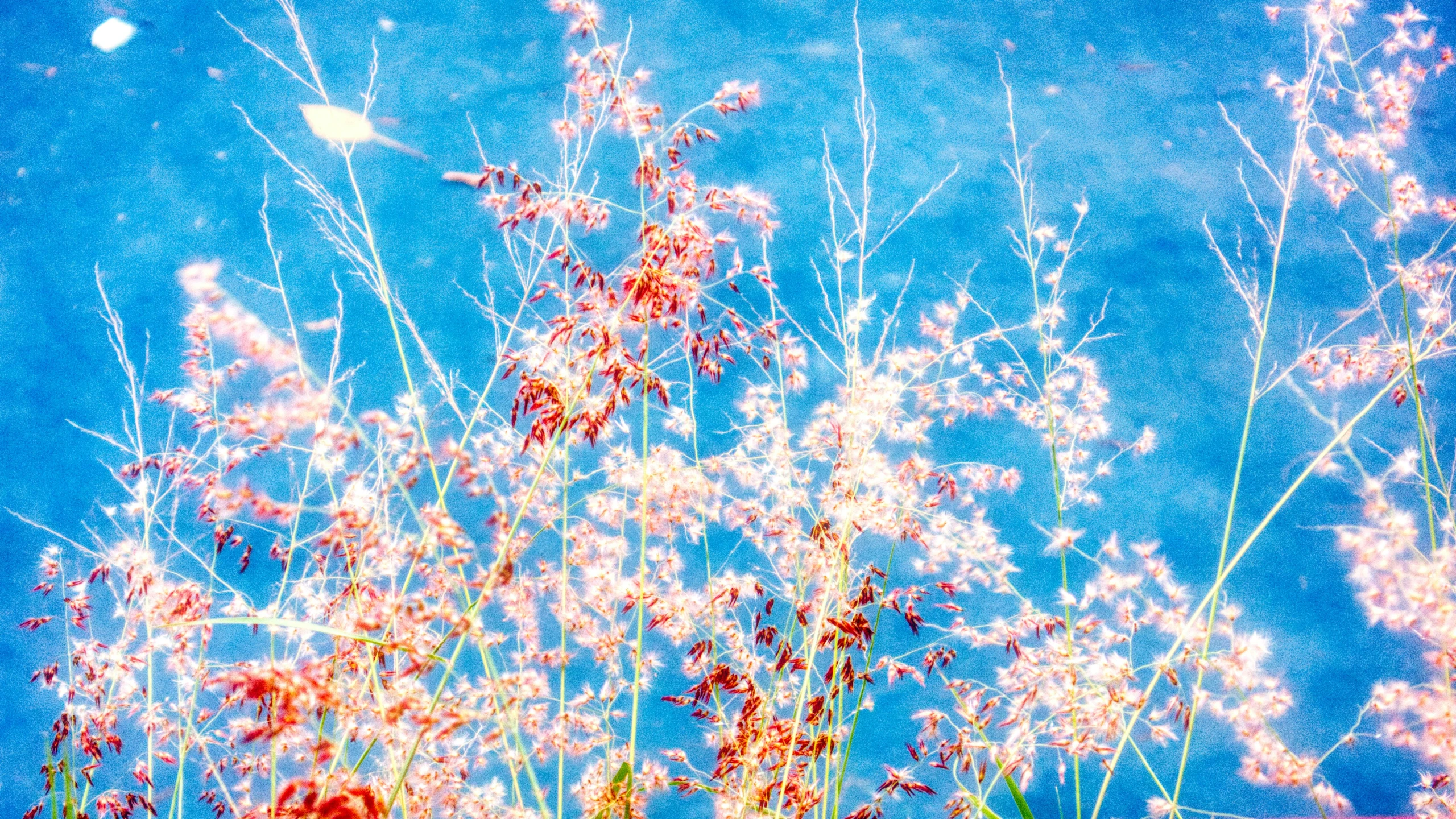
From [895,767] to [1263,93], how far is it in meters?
2.87

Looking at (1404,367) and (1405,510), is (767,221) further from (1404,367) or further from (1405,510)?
(1405,510)

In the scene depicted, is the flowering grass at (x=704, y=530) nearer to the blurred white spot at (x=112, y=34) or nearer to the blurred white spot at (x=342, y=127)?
the blurred white spot at (x=342, y=127)

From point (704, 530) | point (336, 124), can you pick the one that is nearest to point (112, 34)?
point (336, 124)

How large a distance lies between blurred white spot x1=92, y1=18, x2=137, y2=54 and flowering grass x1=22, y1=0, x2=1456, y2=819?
50 centimetres

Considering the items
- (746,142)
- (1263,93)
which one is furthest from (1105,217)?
(746,142)

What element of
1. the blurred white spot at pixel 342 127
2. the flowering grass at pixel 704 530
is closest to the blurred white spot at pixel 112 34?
the flowering grass at pixel 704 530

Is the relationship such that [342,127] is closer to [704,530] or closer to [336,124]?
[336,124]

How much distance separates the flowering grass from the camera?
5.38 feet

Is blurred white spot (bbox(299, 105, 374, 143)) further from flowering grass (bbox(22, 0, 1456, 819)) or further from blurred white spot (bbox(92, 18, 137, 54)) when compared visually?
blurred white spot (bbox(92, 18, 137, 54))

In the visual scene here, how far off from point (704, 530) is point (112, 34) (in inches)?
118

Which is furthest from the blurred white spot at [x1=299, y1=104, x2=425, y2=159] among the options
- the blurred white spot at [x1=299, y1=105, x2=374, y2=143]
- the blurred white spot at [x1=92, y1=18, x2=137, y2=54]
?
the blurred white spot at [x1=92, y1=18, x2=137, y2=54]

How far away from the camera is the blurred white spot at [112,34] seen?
9.53ft

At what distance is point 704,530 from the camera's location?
6.54 ft

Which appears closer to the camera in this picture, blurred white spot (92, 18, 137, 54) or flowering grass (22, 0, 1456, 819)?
flowering grass (22, 0, 1456, 819)
